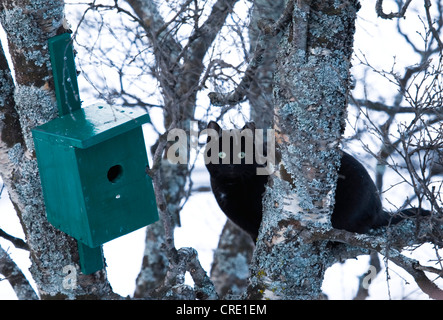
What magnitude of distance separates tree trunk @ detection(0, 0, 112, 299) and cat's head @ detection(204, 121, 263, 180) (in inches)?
50.3

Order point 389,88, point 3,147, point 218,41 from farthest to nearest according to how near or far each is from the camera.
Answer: point 389,88 → point 218,41 → point 3,147

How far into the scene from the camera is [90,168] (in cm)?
222

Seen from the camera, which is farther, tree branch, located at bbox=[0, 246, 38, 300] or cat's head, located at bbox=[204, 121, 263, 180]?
cat's head, located at bbox=[204, 121, 263, 180]

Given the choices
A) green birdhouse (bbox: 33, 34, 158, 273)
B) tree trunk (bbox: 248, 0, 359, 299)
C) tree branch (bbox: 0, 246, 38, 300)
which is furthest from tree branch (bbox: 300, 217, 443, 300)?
tree branch (bbox: 0, 246, 38, 300)

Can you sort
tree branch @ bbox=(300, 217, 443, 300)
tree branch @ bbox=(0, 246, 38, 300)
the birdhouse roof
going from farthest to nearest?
tree branch @ bbox=(0, 246, 38, 300) < the birdhouse roof < tree branch @ bbox=(300, 217, 443, 300)

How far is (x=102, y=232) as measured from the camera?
2271 millimetres

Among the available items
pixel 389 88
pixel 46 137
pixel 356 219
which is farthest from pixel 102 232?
pixel 389 88

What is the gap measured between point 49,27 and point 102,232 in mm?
953

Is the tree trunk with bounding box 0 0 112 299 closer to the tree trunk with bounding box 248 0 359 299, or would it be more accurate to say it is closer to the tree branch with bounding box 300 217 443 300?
the tree trunk with bounding box 248 0 359 299

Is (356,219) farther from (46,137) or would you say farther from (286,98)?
(46,137)

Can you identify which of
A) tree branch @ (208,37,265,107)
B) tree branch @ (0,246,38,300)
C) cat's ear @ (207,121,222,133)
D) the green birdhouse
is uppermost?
cat's ear @ (207,121,222,133)

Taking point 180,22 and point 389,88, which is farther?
point 389,88

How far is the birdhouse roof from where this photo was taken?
6.95ft
